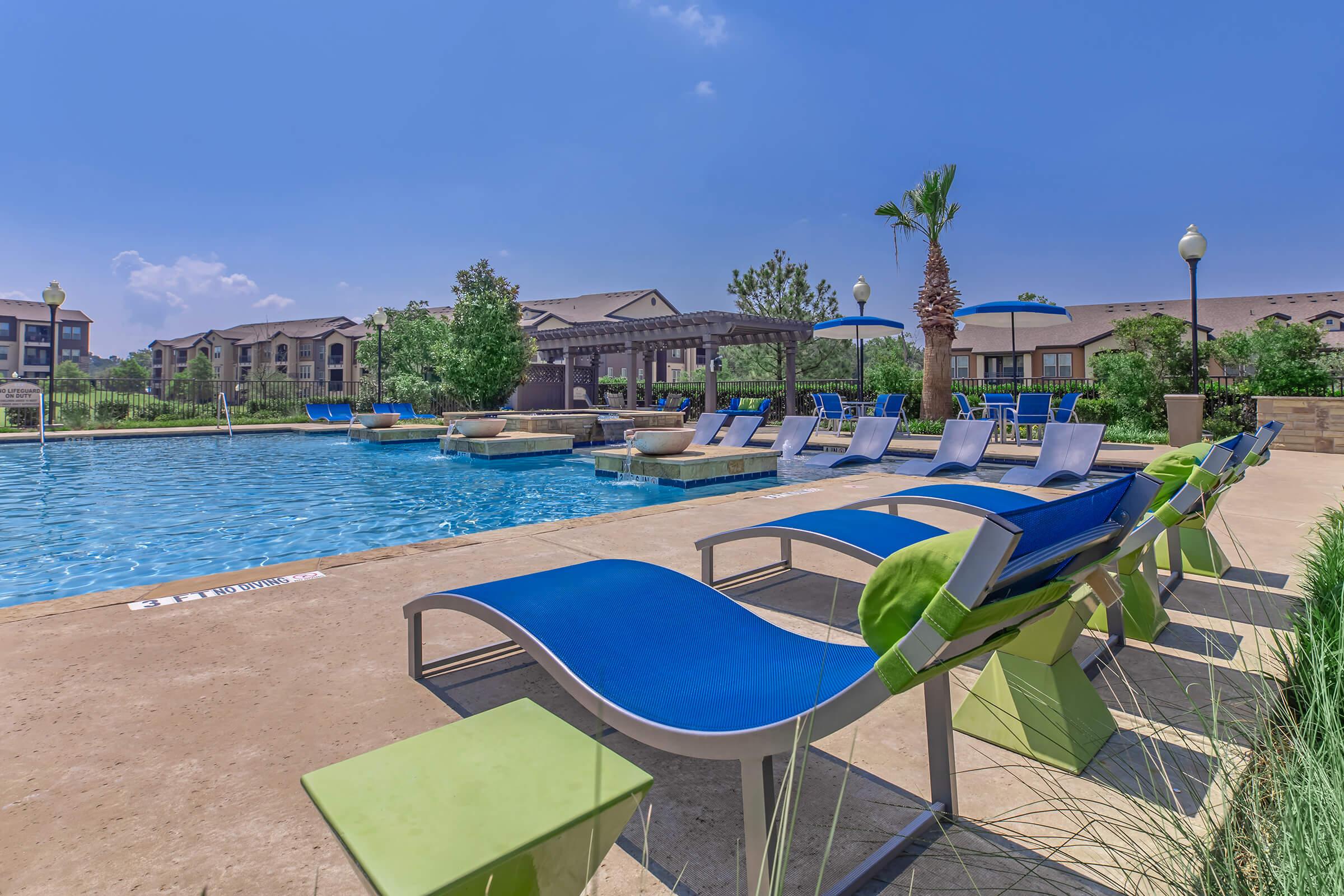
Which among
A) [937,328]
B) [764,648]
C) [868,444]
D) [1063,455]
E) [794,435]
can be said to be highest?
[937,328]

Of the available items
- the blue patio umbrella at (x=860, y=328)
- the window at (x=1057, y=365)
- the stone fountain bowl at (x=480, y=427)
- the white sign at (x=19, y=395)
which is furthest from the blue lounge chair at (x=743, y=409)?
the window at (x=1057, y=365)

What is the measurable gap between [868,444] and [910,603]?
9239mm

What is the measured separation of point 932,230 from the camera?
18.2 meters

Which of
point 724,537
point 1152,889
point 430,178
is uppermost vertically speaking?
point 430,178

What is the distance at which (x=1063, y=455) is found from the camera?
8.41 m

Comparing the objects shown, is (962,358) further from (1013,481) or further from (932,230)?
(1013,481)

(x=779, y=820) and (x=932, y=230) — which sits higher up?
(x=932, y=230)

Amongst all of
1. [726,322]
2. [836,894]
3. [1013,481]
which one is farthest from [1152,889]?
[726,322]

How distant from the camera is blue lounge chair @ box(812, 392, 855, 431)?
16.3 metres

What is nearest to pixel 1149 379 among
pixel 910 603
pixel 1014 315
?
pixel 1014 315

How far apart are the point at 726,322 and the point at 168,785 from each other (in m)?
18.2

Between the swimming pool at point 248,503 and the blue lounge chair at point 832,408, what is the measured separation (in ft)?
13.1

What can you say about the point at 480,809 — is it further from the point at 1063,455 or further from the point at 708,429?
the point at 708,429

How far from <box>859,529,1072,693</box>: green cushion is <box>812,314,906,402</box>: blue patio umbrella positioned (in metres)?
15.4
